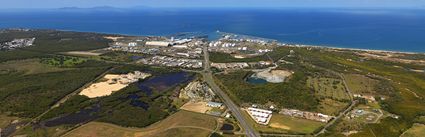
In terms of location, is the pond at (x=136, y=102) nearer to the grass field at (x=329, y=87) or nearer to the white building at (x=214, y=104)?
the white building at (x=214, y=104)

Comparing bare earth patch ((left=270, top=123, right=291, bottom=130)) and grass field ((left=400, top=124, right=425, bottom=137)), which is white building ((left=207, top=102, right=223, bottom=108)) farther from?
grass field ((left=400, top=124, right=425, bottom=137))

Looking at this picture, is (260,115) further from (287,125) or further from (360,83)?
(360,83)

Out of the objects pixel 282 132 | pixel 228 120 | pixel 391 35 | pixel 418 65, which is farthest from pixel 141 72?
pixel 391 35

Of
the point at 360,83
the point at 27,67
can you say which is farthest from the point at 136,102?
the point at 360,83

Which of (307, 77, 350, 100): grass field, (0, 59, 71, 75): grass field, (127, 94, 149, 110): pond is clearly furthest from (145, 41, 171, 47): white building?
(307, 77, 350, 100): grass field

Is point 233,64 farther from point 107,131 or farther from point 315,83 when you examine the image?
point 107,131

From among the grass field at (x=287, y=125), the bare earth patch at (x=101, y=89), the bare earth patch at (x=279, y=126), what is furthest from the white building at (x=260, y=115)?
the bare earth patch at (x=101, y=89)
